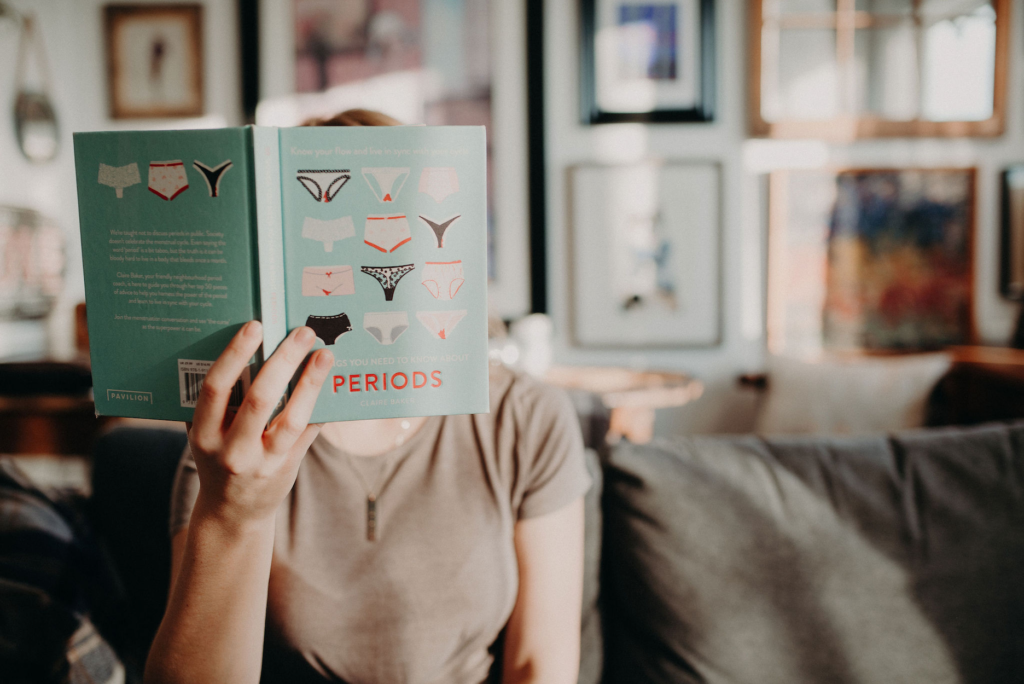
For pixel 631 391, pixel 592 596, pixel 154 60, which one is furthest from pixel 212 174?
pixel 154 60

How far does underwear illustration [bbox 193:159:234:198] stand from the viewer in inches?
20.3

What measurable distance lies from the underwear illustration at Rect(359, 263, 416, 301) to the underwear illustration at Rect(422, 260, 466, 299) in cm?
2

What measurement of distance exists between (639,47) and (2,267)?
2.32 m

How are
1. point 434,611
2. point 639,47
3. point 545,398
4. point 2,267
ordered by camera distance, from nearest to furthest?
point 434,611 < point 545,398 < point 2,267 < point 639,47

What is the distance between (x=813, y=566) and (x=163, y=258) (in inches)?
35.8

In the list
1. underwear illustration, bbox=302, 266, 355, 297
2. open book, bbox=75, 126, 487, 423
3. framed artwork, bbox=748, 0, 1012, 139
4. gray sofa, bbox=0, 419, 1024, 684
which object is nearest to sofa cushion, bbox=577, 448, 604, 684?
gray sofa, bbox=0, 419, 1024, 684

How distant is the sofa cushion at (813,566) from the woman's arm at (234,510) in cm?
53

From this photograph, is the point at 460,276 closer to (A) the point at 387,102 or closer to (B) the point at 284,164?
(B) the point at 284,164

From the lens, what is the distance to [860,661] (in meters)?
0.81

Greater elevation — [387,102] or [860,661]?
[387,102]

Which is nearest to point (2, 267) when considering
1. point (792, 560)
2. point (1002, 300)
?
point (792, 560)

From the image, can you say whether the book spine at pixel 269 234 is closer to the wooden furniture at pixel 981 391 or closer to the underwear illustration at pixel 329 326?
the underwear illustration at pixel 329 326

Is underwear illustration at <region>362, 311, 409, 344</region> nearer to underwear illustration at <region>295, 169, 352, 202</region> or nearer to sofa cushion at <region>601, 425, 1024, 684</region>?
underwear illustration at <region>295, 169, 352, 202</region>

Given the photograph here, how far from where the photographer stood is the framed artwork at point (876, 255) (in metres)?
2.26
